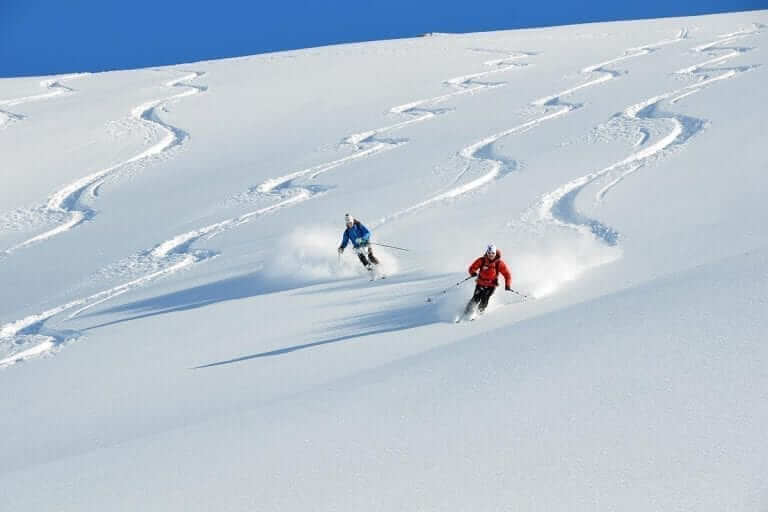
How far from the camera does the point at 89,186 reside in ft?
84.5

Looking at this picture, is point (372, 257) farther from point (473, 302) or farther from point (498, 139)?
point (498, 139)

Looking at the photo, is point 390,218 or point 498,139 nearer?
point 390,218

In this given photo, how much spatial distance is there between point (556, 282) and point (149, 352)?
515 centimetres

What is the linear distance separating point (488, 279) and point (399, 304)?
159cm

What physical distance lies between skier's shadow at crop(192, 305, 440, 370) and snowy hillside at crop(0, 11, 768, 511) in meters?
0.05

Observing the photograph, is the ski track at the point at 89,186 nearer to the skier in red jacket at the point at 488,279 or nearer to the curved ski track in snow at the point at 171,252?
the curved ski track in snow at the point at 171,252

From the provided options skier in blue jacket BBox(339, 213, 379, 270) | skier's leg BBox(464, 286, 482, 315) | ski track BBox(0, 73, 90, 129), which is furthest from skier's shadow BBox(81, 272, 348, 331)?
ski track BBox(0, 73, 90, 129)

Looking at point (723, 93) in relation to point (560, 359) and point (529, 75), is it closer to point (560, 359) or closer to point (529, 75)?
point (529, 75)

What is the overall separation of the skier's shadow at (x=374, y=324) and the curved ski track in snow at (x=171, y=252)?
3915mm

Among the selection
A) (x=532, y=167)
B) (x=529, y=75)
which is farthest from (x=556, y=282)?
(x=529, y=75)

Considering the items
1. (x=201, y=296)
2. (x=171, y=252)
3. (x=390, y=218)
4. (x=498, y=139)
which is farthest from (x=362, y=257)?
(x=498, y=139)

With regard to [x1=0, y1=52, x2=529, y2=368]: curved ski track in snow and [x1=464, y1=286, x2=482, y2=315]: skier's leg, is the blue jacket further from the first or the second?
[x1=0, y1=52, x2=529, y2=368]: curved ski track in snow

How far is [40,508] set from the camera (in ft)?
23.3

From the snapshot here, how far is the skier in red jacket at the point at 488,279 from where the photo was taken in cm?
1110
